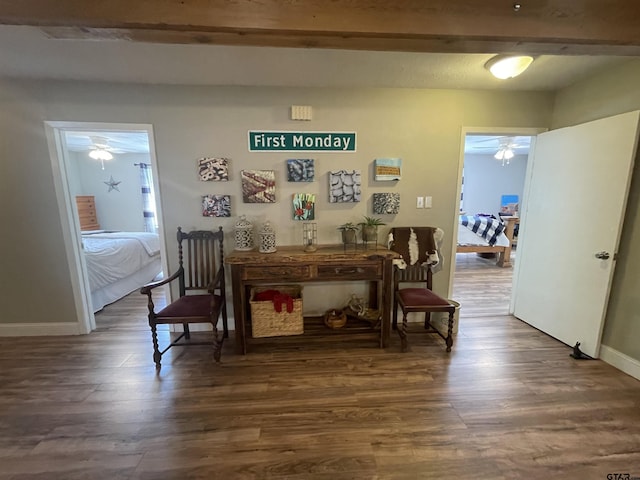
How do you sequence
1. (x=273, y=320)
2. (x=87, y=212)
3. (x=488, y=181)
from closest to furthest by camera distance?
(x=273, y=320)
(x=87, y=212)
(x=488, y=181)

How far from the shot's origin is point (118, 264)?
11.5ft

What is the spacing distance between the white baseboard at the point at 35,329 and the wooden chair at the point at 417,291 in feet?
10.1

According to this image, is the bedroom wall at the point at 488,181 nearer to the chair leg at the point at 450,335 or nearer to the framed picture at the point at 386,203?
the framed picture at the point at 386,203

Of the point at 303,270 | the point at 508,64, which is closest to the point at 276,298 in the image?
the point at 303,270

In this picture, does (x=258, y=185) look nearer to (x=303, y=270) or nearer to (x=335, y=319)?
(x=303, y=270)

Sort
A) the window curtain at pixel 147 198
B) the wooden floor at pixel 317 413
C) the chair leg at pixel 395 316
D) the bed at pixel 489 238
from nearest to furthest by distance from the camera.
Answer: the wooden floor at pixel 317 413 < the chair leg at pixel 395 316 < the bed at pixel 489 238 < the window curtain at pixel 147 198

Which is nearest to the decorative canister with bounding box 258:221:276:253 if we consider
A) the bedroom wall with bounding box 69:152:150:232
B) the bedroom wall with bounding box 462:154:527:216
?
the bedroom wall with bounding box 69:152:150:232

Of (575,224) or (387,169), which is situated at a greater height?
(387,169)

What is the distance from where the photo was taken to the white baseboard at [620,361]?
200 centimetres

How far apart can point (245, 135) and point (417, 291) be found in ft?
6.91

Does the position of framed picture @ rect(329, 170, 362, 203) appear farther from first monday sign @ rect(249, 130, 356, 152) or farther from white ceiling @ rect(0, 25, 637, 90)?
white ceiling @ rect(0, 25, 637, 90)

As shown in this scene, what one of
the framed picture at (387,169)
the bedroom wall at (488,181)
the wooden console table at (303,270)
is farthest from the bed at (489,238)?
the wooden console table at (303,270)

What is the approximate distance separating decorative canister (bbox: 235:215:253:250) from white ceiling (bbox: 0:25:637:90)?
1.18 metres

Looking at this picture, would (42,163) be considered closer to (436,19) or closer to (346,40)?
(346,40)
